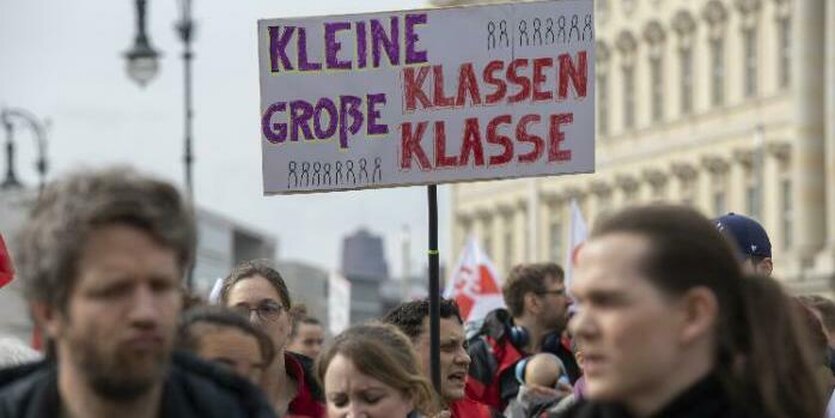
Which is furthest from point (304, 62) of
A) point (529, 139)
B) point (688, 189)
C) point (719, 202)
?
point (688, 189)

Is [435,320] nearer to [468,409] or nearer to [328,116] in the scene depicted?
[468,409]

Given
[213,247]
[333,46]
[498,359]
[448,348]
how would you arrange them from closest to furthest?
[448,348], [333,46], [498,359], [213,247]

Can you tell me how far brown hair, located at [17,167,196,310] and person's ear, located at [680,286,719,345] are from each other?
2.78 ft

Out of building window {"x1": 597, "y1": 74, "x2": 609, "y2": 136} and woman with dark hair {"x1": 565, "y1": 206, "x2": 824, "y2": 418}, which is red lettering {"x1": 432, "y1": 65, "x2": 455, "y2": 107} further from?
building window {"x1": 597, "y1": 74, "x2": 609, "y2": 136}

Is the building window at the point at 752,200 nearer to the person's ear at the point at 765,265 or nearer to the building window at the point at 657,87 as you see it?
the building window at the point at 657,87

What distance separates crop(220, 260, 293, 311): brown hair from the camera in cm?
946

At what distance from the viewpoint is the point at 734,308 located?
560cm

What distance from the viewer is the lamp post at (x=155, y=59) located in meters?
33.4

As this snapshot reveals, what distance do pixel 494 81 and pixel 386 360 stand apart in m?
2.71

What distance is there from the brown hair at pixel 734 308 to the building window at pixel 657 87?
7270 cm

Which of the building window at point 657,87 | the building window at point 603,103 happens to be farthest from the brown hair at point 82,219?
the building window at point 603,103

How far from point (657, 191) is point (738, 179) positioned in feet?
23.4

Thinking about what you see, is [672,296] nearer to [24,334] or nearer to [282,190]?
[282,190]

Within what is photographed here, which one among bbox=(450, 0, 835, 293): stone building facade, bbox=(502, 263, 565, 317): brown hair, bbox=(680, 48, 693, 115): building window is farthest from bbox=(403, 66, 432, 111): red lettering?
bbox=(680, 48, 693, 115): building window
